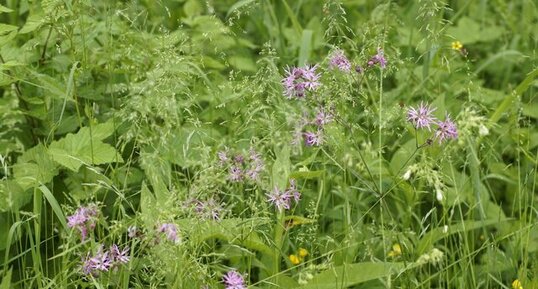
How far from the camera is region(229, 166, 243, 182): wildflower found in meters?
2.47

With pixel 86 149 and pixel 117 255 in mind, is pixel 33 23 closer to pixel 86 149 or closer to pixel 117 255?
pixel 86 149

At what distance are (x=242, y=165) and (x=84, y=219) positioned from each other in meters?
0.41

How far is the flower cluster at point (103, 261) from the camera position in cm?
241

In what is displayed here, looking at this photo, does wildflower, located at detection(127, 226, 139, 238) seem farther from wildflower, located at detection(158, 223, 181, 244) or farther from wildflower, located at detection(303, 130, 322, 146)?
wildflower, located at detection(303, 130, 322, 146)

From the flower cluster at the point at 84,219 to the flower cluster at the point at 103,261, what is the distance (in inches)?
2.5

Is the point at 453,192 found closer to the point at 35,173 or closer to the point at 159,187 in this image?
the point at 159,187

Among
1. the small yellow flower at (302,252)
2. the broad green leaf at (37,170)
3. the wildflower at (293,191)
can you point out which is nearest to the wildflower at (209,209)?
the wildflower at (293,191)

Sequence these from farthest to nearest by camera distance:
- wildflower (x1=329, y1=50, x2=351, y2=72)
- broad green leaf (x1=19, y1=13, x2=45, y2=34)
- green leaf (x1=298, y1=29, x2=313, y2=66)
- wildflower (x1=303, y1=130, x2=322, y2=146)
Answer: green leaf (x1=298, y1=29, x2=313, y2=66) → broad green leaf (x1=19, y1=13, x2=45, y2=34) → wildflower (x1=329, y1=50, x2=351, y2=72) → wildflower (x1=303, y1=130, x2=322, y2=146)

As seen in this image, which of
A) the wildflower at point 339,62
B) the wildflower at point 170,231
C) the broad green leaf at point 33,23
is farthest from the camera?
the broad green leaf at point 33,23

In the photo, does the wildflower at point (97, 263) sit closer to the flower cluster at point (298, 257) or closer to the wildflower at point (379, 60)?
the flower cluster at point (298, 257)

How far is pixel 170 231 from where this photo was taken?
2.31 meters

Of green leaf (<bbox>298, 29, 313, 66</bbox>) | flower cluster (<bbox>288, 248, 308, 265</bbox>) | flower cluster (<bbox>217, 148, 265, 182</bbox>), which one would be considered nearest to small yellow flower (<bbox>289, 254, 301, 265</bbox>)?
flower cluster (<bbox>288, 248, 308, 265</bbox>)

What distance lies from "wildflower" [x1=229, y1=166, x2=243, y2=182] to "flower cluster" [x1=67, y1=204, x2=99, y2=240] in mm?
337

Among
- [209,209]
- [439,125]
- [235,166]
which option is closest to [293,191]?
[235,166]
